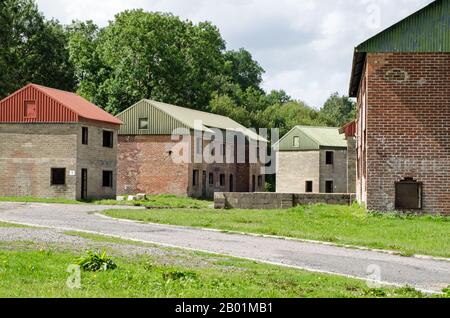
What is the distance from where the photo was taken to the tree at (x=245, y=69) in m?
117

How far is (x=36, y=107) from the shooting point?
4553cm

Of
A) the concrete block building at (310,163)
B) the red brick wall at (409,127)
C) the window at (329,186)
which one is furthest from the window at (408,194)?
the window at (329,186)

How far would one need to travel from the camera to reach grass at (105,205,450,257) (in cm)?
1920

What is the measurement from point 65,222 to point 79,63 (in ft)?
150

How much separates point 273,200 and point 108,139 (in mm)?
19757

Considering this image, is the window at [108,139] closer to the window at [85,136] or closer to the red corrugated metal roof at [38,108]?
the window at [85,136]

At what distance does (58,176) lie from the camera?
149ft

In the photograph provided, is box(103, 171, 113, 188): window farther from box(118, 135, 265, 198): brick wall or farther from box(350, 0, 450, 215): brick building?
box(350, 0, 450, 215): brick building

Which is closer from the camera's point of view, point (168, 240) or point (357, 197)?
point (168, 240)

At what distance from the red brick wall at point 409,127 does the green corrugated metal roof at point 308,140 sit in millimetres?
41924

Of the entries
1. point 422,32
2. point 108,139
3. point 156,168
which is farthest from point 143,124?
point 422,32

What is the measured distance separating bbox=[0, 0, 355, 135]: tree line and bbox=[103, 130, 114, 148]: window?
56.1 ft
